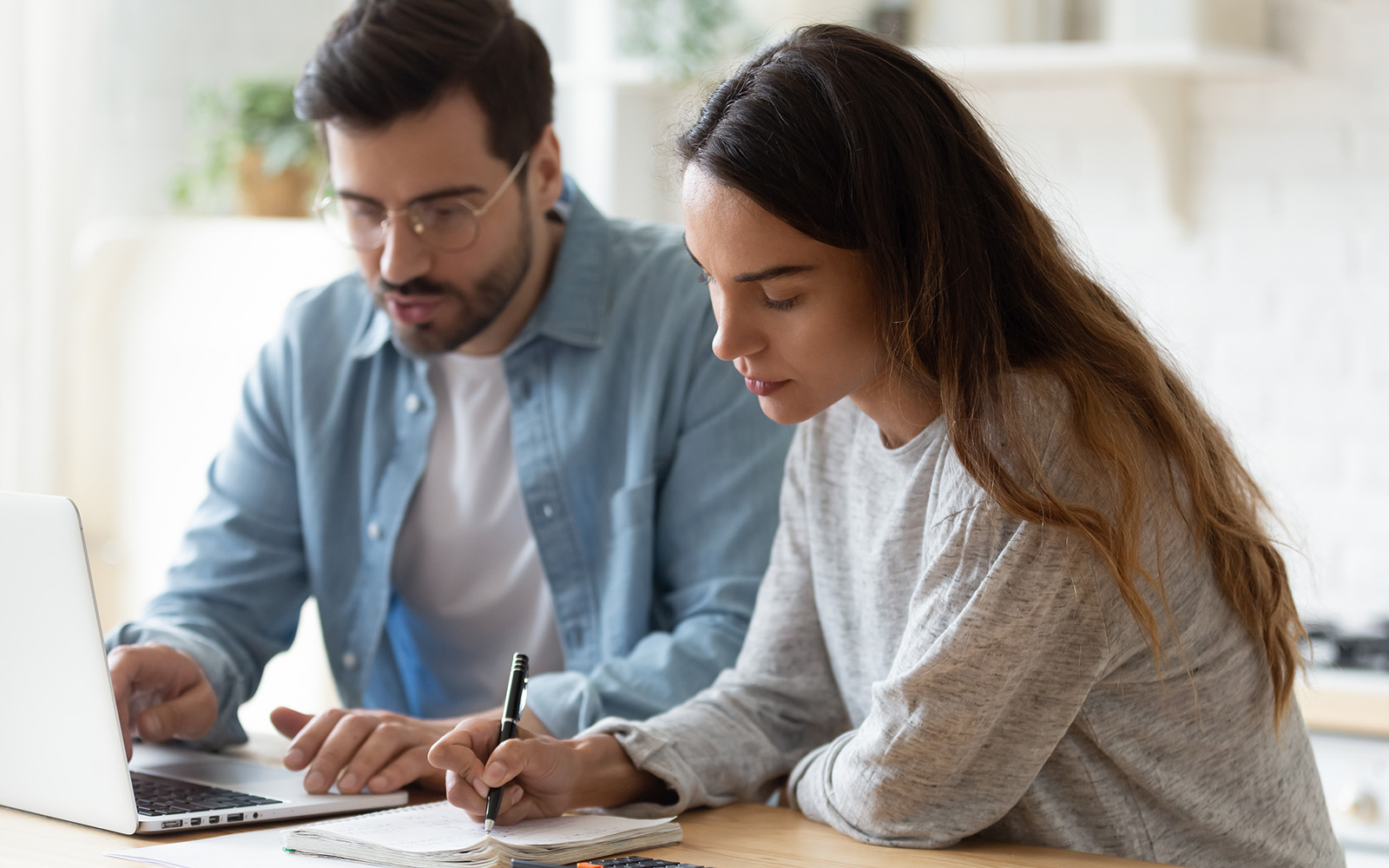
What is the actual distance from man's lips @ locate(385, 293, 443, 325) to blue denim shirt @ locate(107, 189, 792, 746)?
0.11 meters

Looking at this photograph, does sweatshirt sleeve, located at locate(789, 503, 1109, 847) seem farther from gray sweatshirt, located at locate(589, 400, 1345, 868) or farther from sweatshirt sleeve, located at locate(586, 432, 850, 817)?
sweatshirt sleeve, located at locate(586, 432, 850, 817)

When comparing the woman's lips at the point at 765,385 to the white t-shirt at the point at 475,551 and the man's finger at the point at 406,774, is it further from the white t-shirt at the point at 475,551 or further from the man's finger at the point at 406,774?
the white t-shirt at the point at 475,551

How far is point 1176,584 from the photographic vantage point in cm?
107

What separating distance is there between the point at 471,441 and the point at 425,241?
0.88 ft

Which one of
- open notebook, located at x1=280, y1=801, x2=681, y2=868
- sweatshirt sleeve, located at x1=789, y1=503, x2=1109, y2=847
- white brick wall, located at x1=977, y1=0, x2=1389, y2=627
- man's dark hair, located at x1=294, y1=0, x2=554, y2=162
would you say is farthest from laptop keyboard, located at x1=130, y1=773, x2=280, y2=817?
white brick wall, located at x1=977, y1=0, x2=1389, y2=627

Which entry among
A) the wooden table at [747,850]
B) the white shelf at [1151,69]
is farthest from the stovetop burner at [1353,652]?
the wooden table at [747,850]

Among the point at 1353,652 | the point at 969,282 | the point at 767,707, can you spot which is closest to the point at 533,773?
the point at 767,707

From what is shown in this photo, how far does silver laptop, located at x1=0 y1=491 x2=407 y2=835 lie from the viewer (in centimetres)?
105

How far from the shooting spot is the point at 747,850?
3.53ft

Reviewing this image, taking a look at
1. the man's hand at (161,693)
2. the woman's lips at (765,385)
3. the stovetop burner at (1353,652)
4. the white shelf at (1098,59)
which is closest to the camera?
the woman's lips at (765,385)

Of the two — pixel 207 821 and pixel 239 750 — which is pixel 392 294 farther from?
pixel 207 821

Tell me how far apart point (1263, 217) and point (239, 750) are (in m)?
1.93

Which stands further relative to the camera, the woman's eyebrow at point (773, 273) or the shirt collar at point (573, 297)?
the shirt collar at point (573, 297)

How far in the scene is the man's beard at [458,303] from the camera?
162 centimetres
